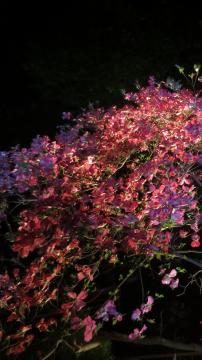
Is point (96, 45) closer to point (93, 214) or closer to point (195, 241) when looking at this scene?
point (93, 214)

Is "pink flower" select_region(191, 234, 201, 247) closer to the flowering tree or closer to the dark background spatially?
the flowering tree

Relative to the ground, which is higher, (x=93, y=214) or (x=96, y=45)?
(x=96, y=45)

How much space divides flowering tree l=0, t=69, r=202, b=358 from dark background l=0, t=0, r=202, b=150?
2.11 metres

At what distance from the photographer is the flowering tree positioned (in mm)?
4555

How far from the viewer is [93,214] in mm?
5199

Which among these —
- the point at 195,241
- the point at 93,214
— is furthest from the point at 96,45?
the point at 195,241

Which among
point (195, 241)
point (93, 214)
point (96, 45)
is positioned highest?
point (96, 45)

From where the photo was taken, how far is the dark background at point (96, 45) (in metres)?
9.09

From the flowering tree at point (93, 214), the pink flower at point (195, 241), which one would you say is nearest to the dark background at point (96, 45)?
the flowering tree at point (93, 214)

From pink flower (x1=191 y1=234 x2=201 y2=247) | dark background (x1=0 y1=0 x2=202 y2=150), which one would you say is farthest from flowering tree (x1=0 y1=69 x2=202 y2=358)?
dark background (x1=0 y1=0 x2=202 y2=150)

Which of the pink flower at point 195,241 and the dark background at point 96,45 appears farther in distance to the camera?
the dark background at point 96,45

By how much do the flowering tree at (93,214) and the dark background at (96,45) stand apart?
2.11 m

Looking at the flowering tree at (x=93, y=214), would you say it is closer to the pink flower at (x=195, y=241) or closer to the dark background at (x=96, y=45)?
the pink flower at (x=195, y=241)

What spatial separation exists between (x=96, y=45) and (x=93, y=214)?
573 cm
